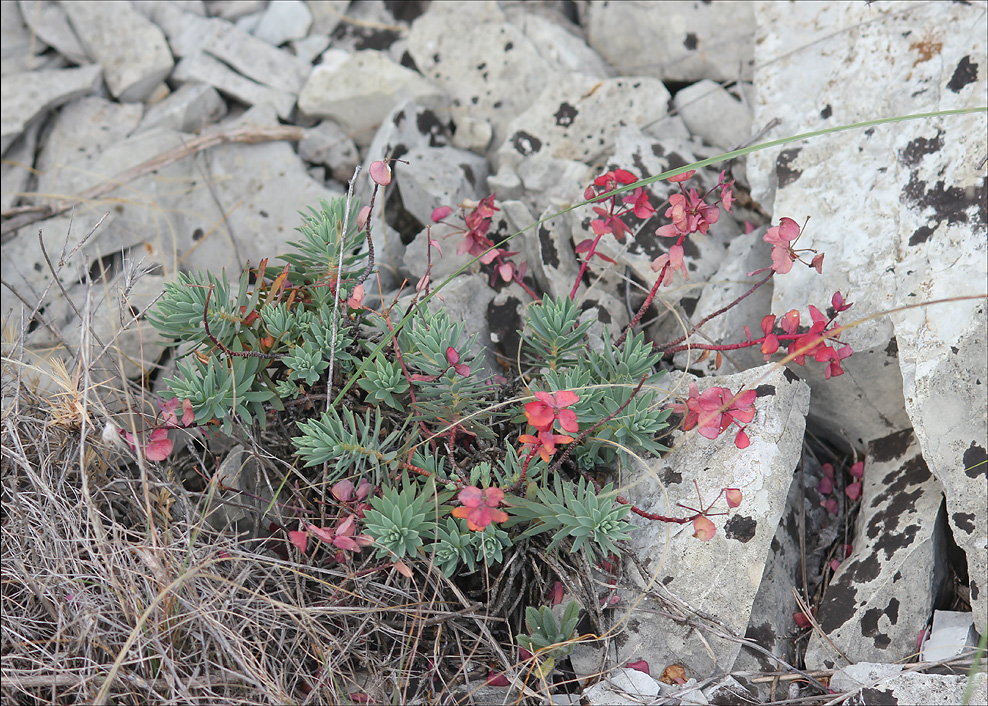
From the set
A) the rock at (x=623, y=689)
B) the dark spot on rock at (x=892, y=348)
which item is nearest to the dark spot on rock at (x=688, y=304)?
the dark spot on rock at (x=892, y=348)

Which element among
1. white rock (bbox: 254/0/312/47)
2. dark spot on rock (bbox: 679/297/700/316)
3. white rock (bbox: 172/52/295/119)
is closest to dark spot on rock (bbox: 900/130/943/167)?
dark spot on rock (bbox: 679/297/700/316)

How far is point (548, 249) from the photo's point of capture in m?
2.60

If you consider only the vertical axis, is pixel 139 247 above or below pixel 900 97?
below

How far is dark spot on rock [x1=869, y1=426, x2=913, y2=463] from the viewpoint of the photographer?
2.28m

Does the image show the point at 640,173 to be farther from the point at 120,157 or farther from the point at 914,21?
the point at 120,157

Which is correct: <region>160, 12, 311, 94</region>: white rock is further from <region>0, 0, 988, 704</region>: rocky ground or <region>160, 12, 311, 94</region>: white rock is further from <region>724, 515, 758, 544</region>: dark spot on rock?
<region>724, 515, 758, 544</region>: dark spot on rock

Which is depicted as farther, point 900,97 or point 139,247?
point 139,247

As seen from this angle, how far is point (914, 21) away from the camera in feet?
8.28

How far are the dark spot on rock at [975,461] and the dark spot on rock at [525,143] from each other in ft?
6.29

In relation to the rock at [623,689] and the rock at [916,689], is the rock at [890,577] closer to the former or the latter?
the rock at [916,689]

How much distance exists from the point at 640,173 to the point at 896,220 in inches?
34.0

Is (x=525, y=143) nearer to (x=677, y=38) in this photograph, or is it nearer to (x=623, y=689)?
(x=677, y=38)

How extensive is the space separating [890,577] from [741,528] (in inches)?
17.9

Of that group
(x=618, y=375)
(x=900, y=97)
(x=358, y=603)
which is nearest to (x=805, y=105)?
(x=900, y=97)
